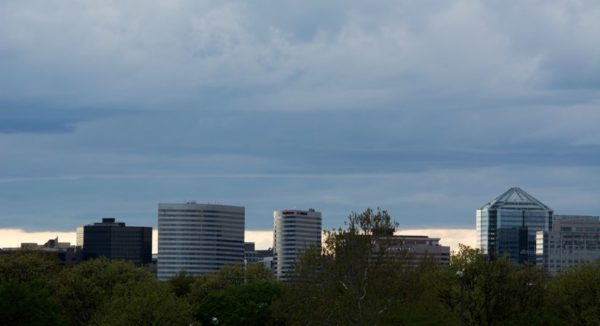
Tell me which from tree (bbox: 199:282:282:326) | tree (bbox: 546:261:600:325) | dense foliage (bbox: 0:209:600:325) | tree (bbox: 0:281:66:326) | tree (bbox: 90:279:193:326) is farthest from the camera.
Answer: tree (bbox: 199:282:282:326)

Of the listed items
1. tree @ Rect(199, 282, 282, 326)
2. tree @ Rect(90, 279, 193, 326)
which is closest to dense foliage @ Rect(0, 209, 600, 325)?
tree @ Rect(90, 279, 193, 326)

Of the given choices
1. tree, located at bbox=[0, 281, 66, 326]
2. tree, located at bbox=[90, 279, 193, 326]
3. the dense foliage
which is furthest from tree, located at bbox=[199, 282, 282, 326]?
Answer: tree, located at bbox=[0, 281, 66, 326]

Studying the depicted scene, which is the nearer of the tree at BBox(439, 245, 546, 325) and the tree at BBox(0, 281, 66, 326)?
the tree at BBox(0, 281, 66, 326)

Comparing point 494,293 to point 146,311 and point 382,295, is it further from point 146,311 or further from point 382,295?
point 146,311

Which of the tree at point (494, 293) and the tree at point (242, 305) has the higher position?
the tree at point (494, 293)

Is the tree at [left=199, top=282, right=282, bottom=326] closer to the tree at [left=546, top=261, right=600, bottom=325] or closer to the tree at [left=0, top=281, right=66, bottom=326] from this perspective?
the tree at [left=546, top=261, right=600, bottom=325]

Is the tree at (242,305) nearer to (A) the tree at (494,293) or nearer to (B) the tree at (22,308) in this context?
(A) the tree at (494,293)

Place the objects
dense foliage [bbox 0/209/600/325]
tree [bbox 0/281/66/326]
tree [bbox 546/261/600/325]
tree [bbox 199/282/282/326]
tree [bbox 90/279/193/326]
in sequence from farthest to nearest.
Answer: tree [bbox 199/282/282/326] → tree [bbox 546/261/600/325] → tree [bbox 0/281/66/326] → tree [bbox 90/279/193/326] → dense foliage [bbox 0/209/600/325]

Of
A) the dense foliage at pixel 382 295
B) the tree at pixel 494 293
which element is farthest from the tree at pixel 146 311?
the tree at pixel 494 293

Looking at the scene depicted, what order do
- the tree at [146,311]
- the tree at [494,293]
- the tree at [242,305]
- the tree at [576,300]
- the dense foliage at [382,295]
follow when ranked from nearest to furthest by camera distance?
the dense foliage at [382,295] < the tree at [146,311] < the tree at [576,300] < the tree at [494,293] < the tree at [242,305]

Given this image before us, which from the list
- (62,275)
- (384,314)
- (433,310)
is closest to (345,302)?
(384,314)

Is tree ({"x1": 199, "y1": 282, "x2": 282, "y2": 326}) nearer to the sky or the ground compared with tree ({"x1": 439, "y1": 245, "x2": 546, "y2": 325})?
nearer to the ground

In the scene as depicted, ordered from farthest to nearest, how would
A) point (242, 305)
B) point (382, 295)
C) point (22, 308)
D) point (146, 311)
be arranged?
point (242, 305) → point (146, 311) → point (22, 308) → point (382, 295)

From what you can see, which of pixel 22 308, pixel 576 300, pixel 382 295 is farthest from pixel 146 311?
pixel 576 300
